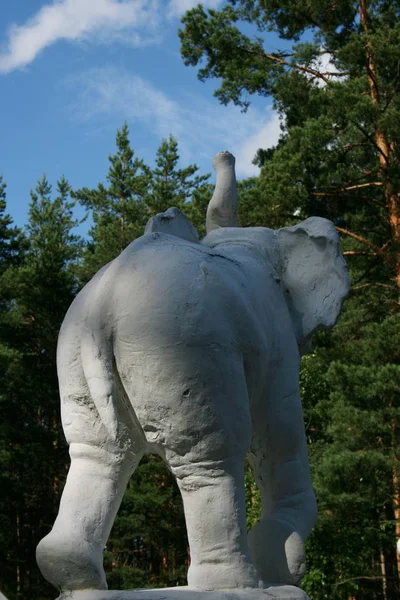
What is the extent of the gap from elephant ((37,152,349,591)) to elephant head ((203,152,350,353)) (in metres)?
0.34

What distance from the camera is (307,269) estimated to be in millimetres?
2699

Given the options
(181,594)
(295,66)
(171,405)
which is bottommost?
(181,594)

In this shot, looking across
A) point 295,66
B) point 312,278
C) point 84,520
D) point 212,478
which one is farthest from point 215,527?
point 295,66

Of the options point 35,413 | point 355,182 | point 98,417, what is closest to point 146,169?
point 35,413

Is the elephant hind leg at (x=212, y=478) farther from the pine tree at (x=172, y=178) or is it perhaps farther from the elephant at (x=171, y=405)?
the pine tree at (x=172, y=178)

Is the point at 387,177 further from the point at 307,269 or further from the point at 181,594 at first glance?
the point at 181,594

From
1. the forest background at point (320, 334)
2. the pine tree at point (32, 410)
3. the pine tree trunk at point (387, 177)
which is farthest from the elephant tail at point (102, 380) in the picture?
the pine tree at point (32, 410)

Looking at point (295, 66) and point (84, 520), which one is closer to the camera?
point (84, 520)

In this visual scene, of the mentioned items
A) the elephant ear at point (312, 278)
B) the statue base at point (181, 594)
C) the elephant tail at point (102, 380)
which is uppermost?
the elephant ear at point (312, 278)

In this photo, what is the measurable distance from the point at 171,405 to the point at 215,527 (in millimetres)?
332

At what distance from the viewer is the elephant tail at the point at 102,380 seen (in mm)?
2086

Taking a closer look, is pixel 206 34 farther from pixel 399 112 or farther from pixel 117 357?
pixel 117 357

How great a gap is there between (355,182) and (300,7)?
271 centimetres

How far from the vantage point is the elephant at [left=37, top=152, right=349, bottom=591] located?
2.03 meters
